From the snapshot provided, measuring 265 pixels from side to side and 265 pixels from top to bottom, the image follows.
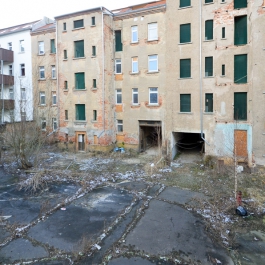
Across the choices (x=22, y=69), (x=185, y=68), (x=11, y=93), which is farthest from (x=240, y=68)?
(x=11, y=93)

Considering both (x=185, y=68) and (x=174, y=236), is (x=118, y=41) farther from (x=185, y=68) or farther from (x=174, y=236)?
(x=174, y=236)

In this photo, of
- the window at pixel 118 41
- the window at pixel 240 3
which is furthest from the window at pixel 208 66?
the window at pixel 118 41

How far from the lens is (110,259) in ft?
22.3

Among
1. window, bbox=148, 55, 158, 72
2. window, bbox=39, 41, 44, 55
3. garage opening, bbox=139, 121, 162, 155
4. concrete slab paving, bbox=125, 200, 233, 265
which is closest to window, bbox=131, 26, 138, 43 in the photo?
window, bbox=148, 55, 158, 72

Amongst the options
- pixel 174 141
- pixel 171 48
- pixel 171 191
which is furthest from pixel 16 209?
pixel 171 48

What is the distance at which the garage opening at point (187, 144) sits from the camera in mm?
19777

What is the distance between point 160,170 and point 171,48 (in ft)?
32.1

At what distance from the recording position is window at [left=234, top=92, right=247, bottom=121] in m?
16.3

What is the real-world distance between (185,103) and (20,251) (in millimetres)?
14870

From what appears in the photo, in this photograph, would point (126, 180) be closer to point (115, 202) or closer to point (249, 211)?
point (115, 202)

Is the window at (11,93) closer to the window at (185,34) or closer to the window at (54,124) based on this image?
the window at (54,124)

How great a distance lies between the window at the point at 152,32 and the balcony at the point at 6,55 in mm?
16317

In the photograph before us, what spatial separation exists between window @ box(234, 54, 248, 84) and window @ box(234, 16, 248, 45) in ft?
3.42

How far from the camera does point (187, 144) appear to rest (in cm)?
2062
